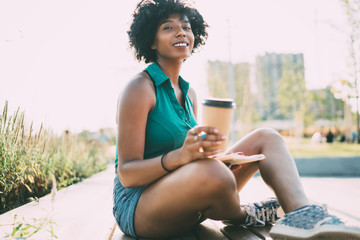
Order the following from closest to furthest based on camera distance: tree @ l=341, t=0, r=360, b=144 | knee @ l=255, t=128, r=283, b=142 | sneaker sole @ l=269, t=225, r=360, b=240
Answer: sneaker sole @ l=269, t=225, r=360, b=240, knee @ l=255, t=128, r=283, b=142, tree @ l=341, t=0, r=360, b=144

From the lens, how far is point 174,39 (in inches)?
71.5

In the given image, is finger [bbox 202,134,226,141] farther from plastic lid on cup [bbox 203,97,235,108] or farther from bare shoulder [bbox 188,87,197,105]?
bare shoulder [bbox 188,87,197,105]

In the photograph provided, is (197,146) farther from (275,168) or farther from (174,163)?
(275,168)

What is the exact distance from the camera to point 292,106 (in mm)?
21031

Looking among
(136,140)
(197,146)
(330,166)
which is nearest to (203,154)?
(197,146)

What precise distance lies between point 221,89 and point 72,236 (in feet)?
46.3

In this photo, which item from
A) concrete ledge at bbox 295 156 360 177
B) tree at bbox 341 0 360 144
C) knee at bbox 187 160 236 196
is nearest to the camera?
knee at bbox 187 160 236 196

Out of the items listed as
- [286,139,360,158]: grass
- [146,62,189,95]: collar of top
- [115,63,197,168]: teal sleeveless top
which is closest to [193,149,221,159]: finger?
[115,63,197,168]: teal sleeveless top

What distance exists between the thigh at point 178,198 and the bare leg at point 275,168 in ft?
1.15

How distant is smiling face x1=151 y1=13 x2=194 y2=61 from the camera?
180cm

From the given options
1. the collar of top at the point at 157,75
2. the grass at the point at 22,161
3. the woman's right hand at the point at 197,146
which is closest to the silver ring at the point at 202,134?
the woman's right hand at the point at 197,146

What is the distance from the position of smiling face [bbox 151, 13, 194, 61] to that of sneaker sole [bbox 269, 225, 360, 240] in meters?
0.97


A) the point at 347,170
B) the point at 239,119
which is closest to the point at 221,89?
the point at 239,119

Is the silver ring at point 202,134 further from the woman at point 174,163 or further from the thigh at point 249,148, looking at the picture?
the thigh at point 249,148
